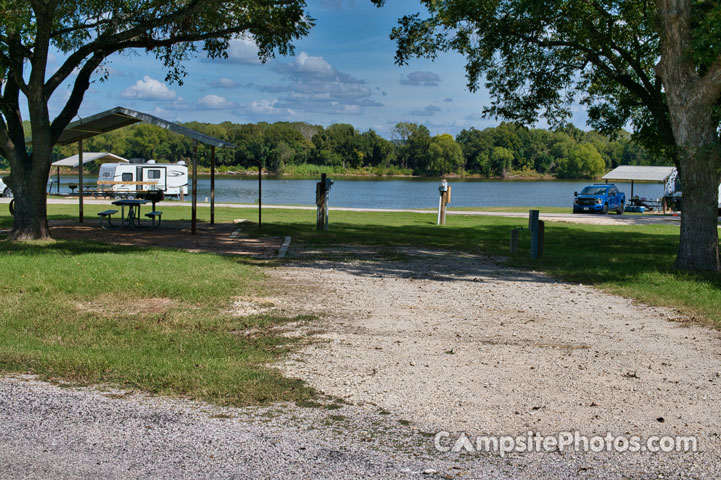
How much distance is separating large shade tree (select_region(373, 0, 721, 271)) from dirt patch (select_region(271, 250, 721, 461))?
11.4ft

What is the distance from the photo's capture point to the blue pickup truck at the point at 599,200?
110 feet

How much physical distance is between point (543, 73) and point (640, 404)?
13.8 metres

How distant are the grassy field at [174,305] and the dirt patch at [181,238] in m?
1.14

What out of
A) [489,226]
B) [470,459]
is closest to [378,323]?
[470,459]

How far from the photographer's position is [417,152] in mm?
140000

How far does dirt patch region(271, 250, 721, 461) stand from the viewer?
4.82m

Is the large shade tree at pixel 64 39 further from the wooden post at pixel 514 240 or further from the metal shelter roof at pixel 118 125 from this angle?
the wooden post at pixel 514 240

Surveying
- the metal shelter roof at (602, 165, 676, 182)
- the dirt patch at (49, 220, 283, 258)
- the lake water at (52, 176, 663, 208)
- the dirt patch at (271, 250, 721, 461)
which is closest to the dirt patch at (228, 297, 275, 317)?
the dirt patch at (271, 250, 721, 461)

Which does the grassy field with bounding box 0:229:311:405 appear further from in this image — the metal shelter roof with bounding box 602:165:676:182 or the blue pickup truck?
the metal shelter roof with bounding box 602:165:676:182

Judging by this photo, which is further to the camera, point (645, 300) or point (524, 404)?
point (645, 300)

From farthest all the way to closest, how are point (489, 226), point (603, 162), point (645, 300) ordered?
point (603, 162), point (489, 226), point (645, 300)

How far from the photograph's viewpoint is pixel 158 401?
4973mm

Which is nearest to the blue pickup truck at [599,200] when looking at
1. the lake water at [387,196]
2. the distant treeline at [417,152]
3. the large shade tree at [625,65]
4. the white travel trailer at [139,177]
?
the lake water at [387,196]

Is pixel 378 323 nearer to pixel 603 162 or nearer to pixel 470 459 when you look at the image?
pixel 470 459
